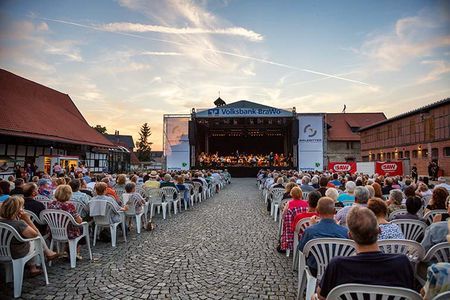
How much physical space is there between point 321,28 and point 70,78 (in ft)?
62.3

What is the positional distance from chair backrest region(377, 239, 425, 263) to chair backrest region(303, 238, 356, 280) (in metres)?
0.29

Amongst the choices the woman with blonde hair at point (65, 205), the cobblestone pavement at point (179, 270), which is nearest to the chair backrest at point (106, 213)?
the cobblestone pavement at point (179, 270)

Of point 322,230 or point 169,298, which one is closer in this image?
point 322,230

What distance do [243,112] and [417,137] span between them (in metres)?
19.6

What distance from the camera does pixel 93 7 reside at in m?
14.2

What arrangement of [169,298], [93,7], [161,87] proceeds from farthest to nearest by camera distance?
[161,87] < [93,7] < [169,298]

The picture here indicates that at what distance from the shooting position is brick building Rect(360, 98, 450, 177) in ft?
79.8

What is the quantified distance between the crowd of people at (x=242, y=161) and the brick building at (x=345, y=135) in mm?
15176

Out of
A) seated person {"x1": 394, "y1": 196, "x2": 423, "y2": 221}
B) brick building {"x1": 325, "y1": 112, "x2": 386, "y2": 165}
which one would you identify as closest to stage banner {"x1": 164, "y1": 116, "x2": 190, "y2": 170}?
seated person {"x1": 394, "y1": 196, "x2": 423, "y2": 221}

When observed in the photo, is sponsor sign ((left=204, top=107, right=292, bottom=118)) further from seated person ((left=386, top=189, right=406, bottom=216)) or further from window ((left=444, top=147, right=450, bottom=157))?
seated person ((left=386, top=189, right=406, bottom=216))

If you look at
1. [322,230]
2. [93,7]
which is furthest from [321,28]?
[322,230]

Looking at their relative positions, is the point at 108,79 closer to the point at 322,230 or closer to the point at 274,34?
the point at 274,34

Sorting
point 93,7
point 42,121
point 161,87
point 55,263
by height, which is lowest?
point 55,263

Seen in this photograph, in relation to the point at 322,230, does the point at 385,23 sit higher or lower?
higher
